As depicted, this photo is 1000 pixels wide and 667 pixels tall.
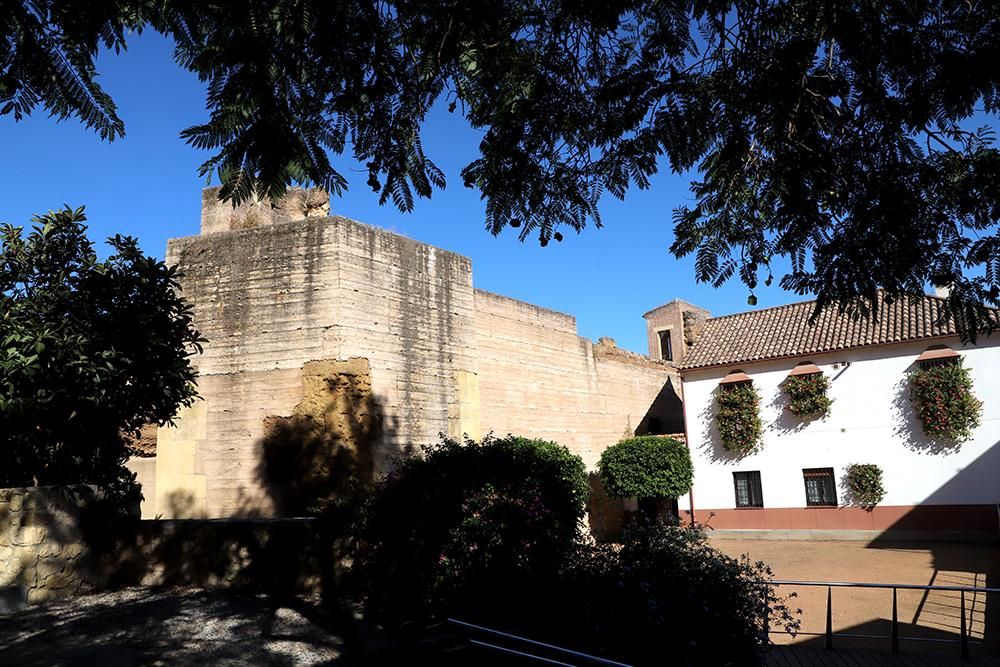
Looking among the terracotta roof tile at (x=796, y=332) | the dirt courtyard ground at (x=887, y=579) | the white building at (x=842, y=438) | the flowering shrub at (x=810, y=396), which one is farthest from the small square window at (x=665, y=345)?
the dirt courtyard ground at (x=887, y=579)

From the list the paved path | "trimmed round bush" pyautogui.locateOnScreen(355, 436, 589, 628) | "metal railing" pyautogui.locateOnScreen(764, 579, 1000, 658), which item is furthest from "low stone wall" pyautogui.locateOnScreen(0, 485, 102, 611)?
"metal railing" pyautogui.locateOnScreen(764, 579, 1000, 658)

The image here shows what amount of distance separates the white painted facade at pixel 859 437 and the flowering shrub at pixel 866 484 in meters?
0.20

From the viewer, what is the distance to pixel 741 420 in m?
20.8

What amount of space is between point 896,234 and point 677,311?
23.7 meters

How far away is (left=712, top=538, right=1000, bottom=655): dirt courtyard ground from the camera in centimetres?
889

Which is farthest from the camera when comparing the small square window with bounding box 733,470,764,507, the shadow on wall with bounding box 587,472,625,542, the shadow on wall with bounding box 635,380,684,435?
the shadow on wall with bounding box 635,380,684,435

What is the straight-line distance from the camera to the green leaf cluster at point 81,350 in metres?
7.39

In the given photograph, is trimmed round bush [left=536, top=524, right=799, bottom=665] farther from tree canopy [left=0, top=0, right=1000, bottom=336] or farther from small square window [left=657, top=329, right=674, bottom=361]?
small square window [left=657, top=329, right=674, bottom=361]

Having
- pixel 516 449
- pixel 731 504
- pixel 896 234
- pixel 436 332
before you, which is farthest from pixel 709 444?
pixel 896 234

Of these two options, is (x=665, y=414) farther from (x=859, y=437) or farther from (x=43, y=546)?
(x=43, y=546)

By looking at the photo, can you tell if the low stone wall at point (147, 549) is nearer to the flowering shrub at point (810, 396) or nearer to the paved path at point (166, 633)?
the paved path at point (166, 633)

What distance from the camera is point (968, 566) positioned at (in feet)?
44.8

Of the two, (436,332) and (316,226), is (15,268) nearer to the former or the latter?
(316,226)

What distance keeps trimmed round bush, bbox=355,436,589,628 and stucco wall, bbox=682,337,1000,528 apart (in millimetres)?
13795
